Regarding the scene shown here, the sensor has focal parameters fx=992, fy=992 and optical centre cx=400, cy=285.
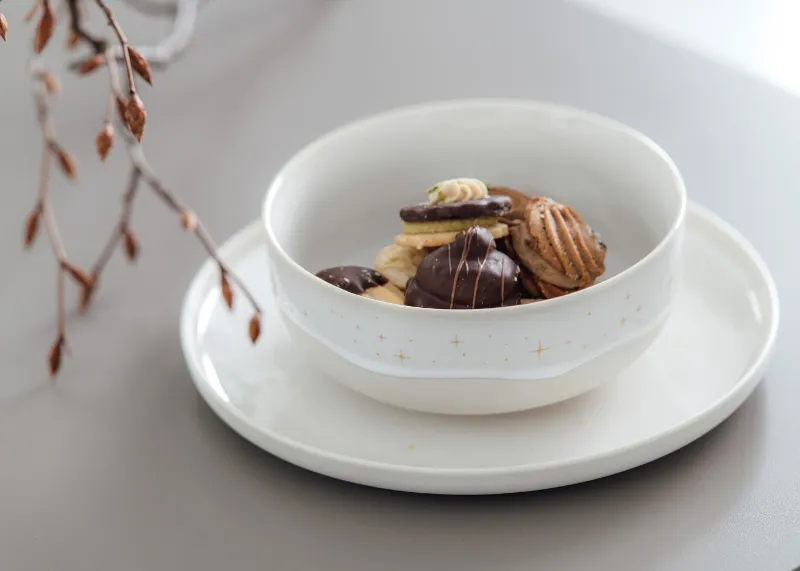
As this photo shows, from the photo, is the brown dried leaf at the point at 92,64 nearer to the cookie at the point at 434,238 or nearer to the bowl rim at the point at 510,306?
the bowl rim at the point at 510,306

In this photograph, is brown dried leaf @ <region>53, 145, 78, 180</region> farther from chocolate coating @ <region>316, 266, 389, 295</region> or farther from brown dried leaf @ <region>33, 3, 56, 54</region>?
chocolate coating @ <region>316, 266, 389, 295</region>

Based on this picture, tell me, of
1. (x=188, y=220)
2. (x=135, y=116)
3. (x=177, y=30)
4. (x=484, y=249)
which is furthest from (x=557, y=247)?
(x=177, y=30)

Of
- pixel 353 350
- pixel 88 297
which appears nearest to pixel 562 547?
pixel 353 350

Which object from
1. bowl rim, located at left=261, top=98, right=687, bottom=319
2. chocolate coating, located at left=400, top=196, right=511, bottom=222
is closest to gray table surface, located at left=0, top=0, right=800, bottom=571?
bowl rim, located at left=261, top=98, right=687, bottom=319

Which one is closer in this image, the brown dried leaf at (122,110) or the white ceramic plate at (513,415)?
the brown dried leaf at (122,110)

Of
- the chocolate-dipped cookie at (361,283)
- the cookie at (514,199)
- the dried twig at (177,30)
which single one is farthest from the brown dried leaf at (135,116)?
the dried twig at (177,30)

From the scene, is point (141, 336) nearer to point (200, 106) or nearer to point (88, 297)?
point (88, 297)
